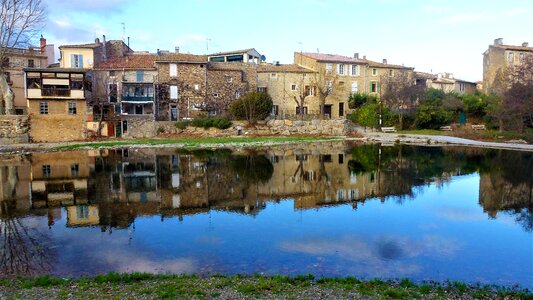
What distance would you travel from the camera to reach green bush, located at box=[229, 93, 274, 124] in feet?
179

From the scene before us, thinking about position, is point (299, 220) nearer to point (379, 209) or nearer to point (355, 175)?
point (379, 209)

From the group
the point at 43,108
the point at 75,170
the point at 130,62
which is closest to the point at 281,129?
the point at 130,62

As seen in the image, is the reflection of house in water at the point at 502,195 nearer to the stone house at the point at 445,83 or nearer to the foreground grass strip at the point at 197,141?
the foreground grass strip at the point at 197,141

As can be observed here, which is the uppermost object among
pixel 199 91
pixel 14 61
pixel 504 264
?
pixel 14 61

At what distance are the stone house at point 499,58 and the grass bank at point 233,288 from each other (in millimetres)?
66582

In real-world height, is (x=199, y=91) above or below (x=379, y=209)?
above

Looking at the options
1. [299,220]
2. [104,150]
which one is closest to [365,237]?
[299,220]

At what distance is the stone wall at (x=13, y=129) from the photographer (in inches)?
1831

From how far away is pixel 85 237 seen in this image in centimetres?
1413

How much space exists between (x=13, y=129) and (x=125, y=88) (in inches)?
566

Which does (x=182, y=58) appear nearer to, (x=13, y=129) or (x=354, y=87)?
(x=13, y=129)

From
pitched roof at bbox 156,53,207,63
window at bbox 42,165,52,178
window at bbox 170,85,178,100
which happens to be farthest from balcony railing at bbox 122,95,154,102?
window at bbox 42,165,52,178

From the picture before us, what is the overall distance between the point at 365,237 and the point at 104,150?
107 feet

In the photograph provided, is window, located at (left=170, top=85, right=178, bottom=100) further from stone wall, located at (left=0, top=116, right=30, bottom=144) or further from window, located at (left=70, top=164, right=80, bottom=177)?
window, located at (left=70, top=164, right=80, bottom=177)
